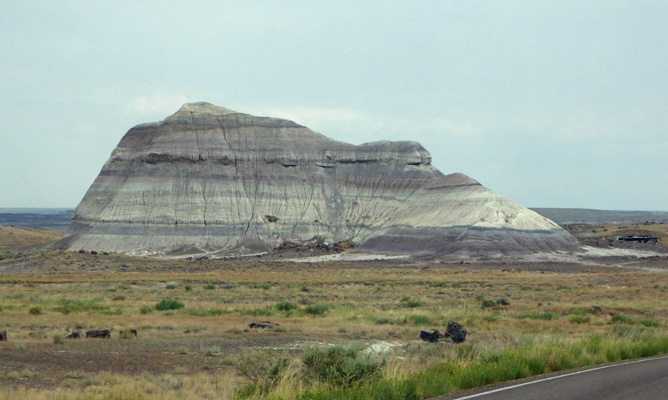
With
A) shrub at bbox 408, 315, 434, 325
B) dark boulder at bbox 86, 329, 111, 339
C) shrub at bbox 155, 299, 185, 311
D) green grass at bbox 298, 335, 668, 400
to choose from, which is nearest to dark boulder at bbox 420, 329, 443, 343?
green grass at bbox 298, 335, 668, 400

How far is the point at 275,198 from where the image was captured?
10050cm

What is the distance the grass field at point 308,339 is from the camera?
11.3 meters

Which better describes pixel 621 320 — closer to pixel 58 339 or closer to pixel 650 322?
pixel 650 322

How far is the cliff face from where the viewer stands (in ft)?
292

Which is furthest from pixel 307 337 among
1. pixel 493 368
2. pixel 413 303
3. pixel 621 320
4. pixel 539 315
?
pixel 621 320

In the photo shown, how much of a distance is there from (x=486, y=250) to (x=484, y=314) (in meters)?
60.1

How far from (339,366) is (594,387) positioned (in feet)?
14.8

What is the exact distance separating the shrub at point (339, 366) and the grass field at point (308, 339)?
31 millimetres

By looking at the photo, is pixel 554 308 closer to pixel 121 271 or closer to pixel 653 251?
pixel 121 271

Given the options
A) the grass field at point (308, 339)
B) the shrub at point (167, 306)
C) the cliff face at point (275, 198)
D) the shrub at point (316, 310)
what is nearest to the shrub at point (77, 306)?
the grass field at point (308, 339)

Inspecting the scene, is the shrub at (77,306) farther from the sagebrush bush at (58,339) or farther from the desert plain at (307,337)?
the sagebrush bush at (58,339)

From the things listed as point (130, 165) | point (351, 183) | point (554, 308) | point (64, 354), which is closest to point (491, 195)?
point (351, 183)

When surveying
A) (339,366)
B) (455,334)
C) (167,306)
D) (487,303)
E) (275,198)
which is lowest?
(167,306)

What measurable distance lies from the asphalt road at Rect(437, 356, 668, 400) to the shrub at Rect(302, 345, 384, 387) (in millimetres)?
1788
